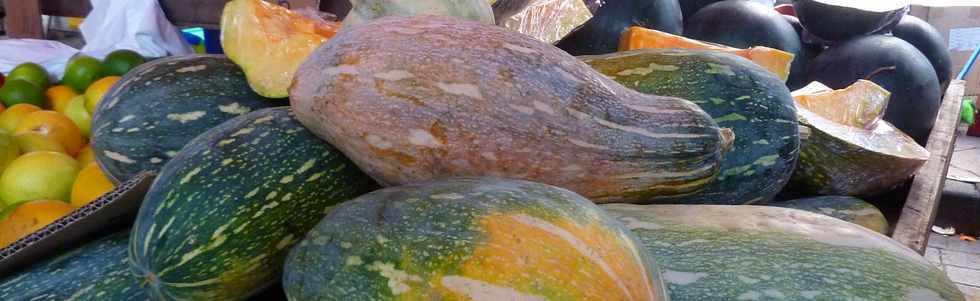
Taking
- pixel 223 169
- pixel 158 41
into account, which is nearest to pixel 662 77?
pixel 223 169

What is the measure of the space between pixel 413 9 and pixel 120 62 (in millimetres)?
1407

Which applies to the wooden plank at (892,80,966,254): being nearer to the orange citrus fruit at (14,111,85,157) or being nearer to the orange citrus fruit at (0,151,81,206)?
the orange citrus fruit at (0,151,81,206)

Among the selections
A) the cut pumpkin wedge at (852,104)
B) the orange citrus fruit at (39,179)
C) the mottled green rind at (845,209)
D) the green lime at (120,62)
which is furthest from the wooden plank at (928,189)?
the green lime at (120,62)

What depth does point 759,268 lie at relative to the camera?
2.35ft

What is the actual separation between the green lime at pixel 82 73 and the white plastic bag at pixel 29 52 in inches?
15.2

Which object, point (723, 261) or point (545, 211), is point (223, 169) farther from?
point (723, 261)

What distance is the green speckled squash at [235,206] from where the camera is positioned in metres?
0.68

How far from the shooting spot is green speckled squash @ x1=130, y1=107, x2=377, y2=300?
2.22 feet

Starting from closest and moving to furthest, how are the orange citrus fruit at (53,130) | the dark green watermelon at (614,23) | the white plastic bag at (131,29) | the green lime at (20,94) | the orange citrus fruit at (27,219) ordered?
the orange citrus fruit at (27,219) → the orange citrus fruit at (53,130) → the dark green watermelon at (614,23) → the green lime at (20,94) → the white plastic bag at (131,29)

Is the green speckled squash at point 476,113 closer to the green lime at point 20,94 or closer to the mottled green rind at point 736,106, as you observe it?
the mottled green rind at point 736,106

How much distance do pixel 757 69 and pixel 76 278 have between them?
942 mm

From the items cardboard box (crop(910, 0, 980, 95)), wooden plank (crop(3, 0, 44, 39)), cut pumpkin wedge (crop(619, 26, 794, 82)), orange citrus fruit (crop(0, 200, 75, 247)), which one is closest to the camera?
orange citrus fruit (crop(0, 200, 75, 247))

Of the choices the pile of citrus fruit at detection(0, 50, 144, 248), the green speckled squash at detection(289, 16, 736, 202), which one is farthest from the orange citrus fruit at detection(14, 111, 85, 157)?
the green speckled squash at detection(289, 16, 736, 202)

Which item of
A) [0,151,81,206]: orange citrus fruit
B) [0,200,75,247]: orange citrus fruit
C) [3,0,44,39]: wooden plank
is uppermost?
[0,200,75,247]: orange citrus fruit
